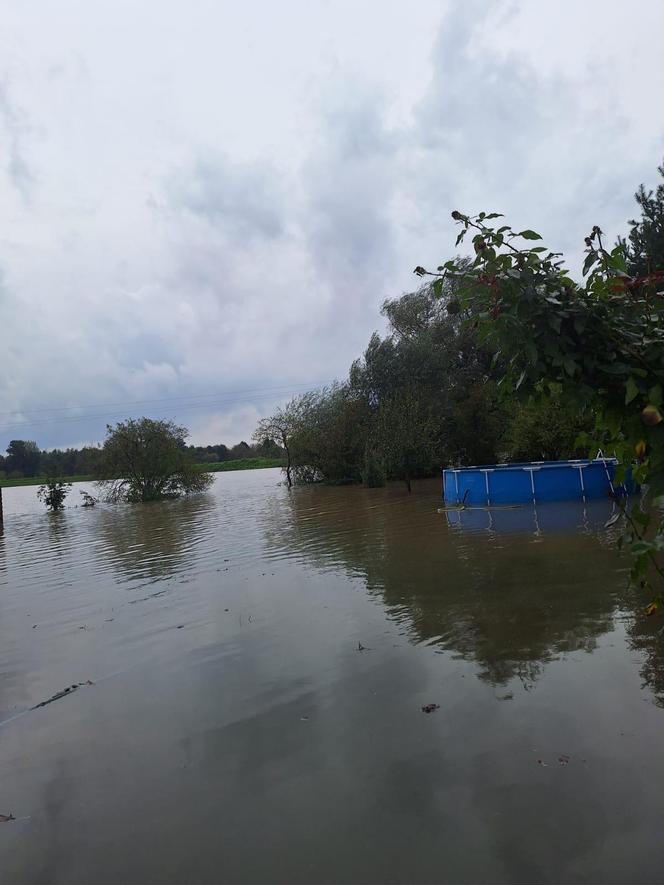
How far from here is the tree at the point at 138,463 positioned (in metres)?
40.6

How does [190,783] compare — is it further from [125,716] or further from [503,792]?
[503,792]

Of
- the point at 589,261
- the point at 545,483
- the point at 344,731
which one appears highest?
the point at 589,261

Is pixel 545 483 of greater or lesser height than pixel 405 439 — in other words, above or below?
below

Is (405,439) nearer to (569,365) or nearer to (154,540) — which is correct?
(154,540)

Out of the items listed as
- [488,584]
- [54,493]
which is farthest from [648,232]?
[54,493]

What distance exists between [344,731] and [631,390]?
305 cm

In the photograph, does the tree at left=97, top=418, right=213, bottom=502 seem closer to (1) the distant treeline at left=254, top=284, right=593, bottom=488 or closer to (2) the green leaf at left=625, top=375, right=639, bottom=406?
(1) the distant treeline at left=254, top=284, right=593, bottom=488

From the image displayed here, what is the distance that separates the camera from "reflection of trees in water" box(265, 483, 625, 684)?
5.70 m

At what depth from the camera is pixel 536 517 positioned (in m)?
14.5

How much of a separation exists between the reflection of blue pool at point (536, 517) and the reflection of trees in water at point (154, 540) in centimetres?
652

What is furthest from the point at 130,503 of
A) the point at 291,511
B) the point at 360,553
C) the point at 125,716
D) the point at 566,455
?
the point at 125,716

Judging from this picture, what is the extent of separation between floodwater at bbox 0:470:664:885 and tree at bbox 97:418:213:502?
3219 cm

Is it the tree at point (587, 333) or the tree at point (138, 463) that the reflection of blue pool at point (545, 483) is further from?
the tree at point (138, 463)

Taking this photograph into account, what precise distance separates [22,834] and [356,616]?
4.38m
